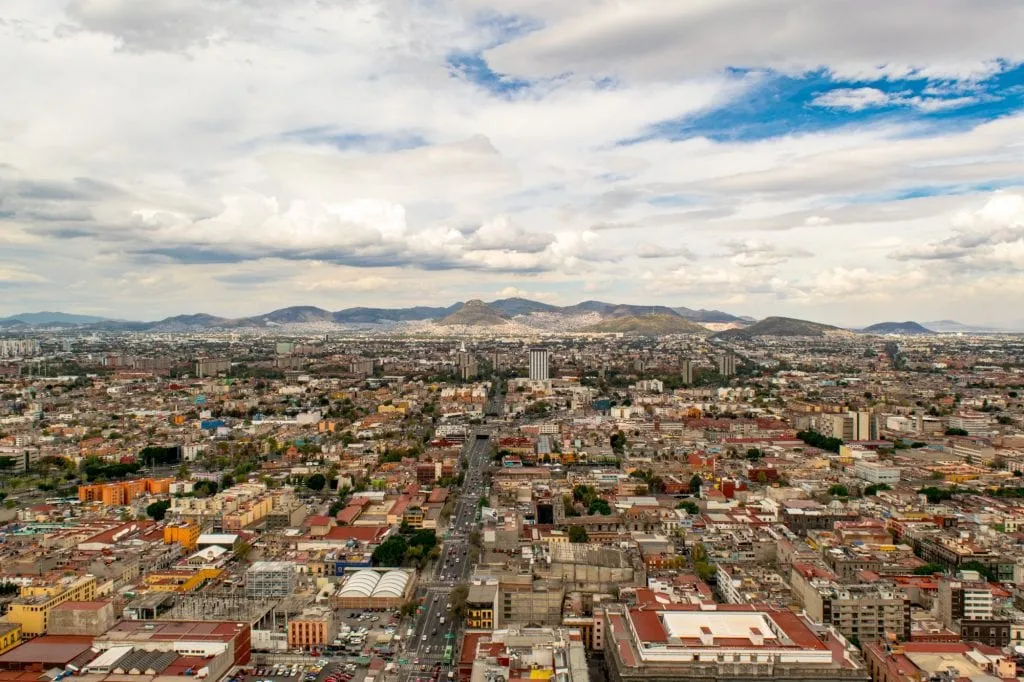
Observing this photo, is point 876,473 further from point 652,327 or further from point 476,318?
point 476,318

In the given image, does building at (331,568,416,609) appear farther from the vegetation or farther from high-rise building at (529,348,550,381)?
high-rise building at (529,348,550,381)

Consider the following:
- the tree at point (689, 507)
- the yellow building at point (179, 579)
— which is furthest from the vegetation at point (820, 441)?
the yellow building at point (179, 579)

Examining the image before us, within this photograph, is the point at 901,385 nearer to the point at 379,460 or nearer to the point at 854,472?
the point at 854,472

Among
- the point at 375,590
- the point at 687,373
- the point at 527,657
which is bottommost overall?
the point at 375,590

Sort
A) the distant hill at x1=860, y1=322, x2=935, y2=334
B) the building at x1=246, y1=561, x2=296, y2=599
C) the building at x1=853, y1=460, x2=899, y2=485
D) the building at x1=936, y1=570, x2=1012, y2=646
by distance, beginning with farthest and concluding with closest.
Answer: the distant hill at x1=860, y1=322, x2=935, y2=334 < the building at x1=853, y1=460, x2=899, y2=485 < the building at x1=246, y1=561, x2=296, y2=599 < the building at x1=936, y1=570, x2=1012, y2=646

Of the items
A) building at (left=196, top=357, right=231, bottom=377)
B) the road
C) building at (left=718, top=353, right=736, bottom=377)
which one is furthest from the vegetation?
building at (left=196, top=357, right=231, bottom=377)

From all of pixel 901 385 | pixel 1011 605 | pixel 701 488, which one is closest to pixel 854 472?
pixel 701 488

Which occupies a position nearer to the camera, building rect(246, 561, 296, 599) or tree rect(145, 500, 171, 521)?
building rect(246, 561, 296, 599)

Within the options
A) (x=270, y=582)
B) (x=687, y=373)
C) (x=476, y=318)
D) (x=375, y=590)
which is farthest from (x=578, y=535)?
(x=476, y=318)
